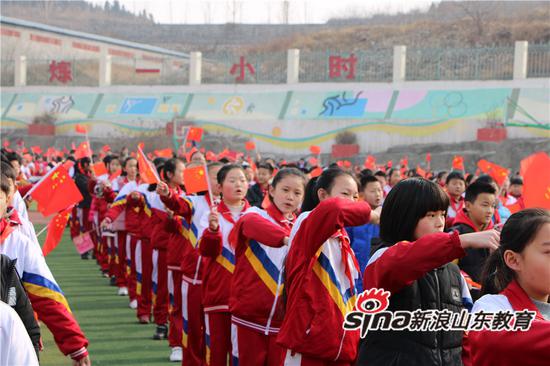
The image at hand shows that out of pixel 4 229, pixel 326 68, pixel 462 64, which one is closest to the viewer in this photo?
pixel 4 229

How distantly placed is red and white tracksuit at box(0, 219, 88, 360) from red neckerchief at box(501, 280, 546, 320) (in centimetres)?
182

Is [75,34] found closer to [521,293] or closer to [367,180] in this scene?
[367,180]

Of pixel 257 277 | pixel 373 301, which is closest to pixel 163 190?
pixel 257 277

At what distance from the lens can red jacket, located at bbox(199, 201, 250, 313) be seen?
5730mm

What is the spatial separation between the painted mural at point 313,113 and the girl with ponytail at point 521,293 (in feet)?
92.8

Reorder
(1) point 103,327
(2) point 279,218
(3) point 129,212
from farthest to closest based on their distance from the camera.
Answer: (3) point 129,212 < (1) point 103,327 < (2) point 279,218

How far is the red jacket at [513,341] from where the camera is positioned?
2.56 metres

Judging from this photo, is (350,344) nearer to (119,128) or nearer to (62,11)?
(119,128)

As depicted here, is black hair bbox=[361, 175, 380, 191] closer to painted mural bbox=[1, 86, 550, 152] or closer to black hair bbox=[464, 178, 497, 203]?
black hair bbox=[464, 178, 497, 203]

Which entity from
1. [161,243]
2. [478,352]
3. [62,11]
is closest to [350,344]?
[478,352]

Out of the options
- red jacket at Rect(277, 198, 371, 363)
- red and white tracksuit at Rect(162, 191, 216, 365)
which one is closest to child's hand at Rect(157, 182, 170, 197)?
red and white tracksuit at Rect(162, 191, 216, 365)

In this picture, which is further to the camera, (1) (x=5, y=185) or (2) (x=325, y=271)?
(2) (x=325, y=271)

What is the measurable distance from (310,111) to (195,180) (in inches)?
1114

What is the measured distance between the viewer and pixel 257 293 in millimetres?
5023
